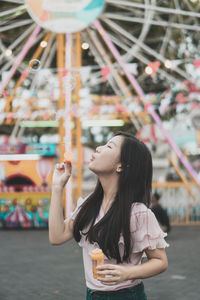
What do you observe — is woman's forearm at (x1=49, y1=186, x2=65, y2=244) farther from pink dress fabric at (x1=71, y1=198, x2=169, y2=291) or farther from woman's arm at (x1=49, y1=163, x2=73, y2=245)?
pink dress fabric at (x1=71, y1=198, x2=169, y2=291)

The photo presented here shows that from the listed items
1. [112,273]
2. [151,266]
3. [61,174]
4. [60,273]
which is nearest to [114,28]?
[60,273]

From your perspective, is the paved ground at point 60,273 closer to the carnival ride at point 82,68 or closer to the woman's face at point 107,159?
the carnival ride at point 82,68

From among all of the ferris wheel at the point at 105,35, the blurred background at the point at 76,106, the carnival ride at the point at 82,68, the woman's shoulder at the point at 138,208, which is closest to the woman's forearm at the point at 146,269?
the woman's shoulder at the point at 138,208

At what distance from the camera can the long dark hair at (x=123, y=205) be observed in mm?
1769

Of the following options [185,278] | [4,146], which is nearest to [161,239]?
[185,278]

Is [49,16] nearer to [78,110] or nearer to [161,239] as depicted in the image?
[78,110]

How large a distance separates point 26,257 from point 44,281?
1544 millimetres

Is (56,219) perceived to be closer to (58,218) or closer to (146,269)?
(58,218)

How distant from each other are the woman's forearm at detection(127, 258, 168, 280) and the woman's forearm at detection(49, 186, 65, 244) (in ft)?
1.23

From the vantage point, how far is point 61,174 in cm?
200

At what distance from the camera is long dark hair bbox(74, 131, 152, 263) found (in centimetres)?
177

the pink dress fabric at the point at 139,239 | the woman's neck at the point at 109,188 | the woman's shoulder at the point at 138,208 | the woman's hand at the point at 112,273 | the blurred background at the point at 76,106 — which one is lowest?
the woman's hand at the point at 112,273

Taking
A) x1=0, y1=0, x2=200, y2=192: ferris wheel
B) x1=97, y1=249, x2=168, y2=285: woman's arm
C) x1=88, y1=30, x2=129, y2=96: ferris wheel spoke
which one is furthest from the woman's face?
x1=88, y1=30, x2=129, y2=96: ferris wheel spoke

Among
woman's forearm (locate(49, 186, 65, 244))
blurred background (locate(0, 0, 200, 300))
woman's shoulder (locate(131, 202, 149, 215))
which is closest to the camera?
woman's shoulder (locate(131, 202, 149, 215))
